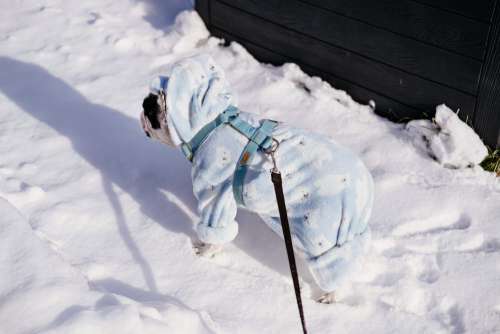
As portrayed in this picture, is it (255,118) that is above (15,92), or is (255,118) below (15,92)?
above

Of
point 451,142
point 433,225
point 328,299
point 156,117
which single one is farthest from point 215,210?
point 451,142

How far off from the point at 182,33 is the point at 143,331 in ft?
8.31

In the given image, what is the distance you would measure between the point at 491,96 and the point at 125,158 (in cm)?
189

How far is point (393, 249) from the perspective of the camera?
3318 millimetres

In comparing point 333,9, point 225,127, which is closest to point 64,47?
point 333,9

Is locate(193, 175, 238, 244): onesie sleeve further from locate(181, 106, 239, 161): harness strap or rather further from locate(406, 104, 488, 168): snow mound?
locate(406, 104, 488, 168): snow mound

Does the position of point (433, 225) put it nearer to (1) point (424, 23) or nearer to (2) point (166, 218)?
(1) point (424, 23)

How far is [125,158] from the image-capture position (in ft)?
12.3

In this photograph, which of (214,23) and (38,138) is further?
(214,23)

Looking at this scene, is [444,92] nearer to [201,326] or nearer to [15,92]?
[201,326]

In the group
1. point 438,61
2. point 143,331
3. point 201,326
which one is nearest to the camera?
point 143,331

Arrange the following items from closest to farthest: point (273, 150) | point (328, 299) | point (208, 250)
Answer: point (273, 150) < point (328, 299) < point (208, 250)

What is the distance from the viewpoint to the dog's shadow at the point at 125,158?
336cm

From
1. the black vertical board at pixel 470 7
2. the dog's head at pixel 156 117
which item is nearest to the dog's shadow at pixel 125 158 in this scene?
the dog's head at pixel 156 117
